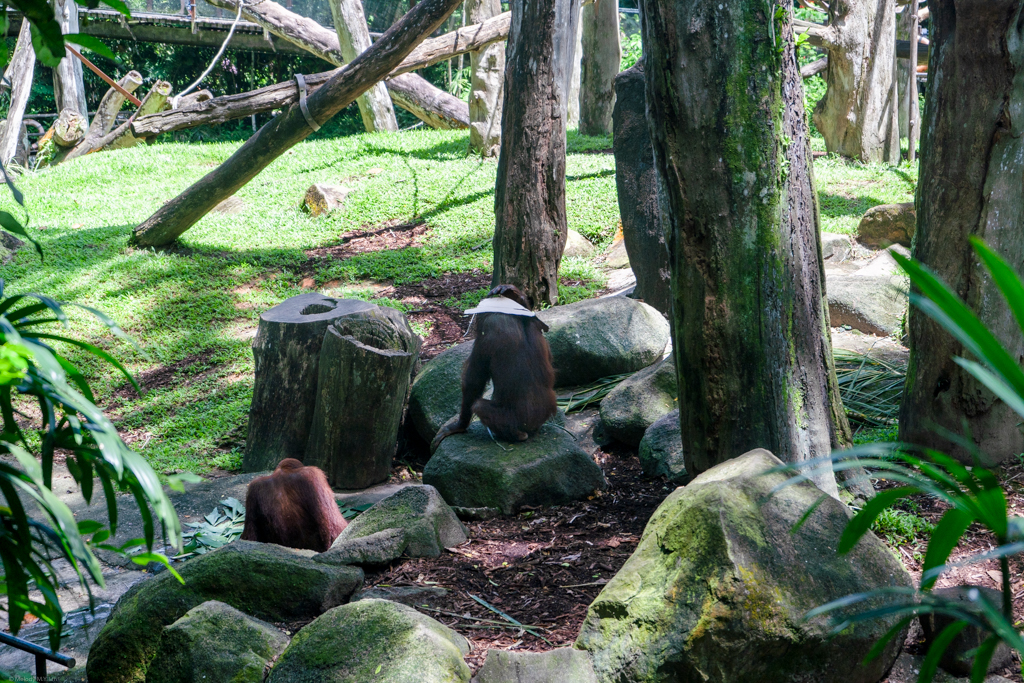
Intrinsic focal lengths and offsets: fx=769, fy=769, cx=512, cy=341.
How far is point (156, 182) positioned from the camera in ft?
43.2

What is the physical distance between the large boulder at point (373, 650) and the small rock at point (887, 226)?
7.57 metres

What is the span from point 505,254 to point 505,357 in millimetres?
2761

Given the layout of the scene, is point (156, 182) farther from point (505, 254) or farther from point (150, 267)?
point (505, 254)

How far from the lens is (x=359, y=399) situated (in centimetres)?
529

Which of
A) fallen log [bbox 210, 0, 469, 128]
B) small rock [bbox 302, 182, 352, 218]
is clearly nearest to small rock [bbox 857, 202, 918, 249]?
small rock [bbox 302, 182, 352, 218]

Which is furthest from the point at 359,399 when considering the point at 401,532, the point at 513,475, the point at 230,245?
the point at 230,245

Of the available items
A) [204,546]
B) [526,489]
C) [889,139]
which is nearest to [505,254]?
[526,489]

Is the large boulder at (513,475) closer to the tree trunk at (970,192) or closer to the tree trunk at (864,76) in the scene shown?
the tree trunk at (970,192)

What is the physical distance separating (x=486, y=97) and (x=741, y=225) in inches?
396

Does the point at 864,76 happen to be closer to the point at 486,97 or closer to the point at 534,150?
the point at 486,97

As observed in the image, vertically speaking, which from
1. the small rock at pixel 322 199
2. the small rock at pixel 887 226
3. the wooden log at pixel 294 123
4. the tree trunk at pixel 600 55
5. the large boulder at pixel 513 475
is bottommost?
the large boulder at pixel 513 475

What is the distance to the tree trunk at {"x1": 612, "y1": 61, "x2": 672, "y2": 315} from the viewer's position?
6.94 m

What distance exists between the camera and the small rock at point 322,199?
11477 millimetres

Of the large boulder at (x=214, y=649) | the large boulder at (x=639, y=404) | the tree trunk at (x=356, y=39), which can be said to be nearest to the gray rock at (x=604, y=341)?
the large boulder at (x=639, y=404)
